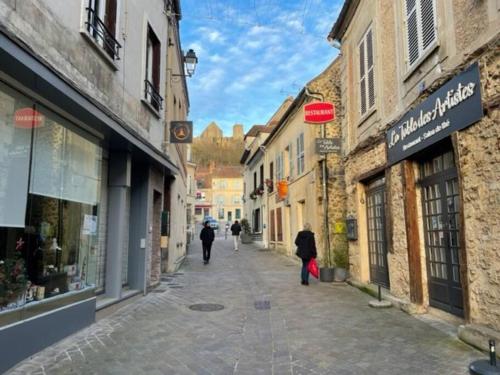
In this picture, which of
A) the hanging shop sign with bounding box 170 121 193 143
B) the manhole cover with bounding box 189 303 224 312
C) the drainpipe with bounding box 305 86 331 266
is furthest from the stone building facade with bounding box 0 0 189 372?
the drainpipe with bounding box 305 86 331 266

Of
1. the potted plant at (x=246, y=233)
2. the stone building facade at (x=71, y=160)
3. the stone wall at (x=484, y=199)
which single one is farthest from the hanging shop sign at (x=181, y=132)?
the potted plant at (x=246, y=233)

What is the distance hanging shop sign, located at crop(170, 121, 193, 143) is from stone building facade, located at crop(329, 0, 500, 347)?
4032 millimetres

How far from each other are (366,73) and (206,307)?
19.9 ft

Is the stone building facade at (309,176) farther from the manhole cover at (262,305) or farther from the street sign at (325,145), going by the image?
the manhole cover at (262,305)

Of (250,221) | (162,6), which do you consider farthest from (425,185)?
(250,221)

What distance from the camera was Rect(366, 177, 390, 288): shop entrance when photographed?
27.7 feet

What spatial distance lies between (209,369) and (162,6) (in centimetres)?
897

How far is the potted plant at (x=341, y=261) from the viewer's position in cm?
1046

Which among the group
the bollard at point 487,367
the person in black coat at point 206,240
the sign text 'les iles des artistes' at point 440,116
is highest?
the sign text 'les iles des artistes' at point 440,116

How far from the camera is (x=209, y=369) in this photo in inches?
167

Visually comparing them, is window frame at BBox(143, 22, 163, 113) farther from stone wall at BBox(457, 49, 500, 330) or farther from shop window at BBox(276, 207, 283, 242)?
shop window at BBox(276, 207, 283, 242)

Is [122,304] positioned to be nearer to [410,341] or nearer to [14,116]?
[14,116]

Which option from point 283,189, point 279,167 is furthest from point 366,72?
point 279,167

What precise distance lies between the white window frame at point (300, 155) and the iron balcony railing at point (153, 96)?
683cm
